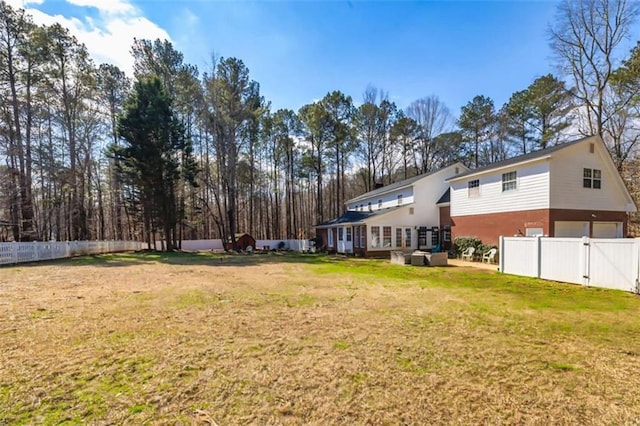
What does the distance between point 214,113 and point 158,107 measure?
4.42 metres

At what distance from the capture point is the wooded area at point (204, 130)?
1889 cm

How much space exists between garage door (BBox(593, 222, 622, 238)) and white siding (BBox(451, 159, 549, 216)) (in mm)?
3918

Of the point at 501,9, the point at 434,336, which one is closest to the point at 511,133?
the point at 501,9

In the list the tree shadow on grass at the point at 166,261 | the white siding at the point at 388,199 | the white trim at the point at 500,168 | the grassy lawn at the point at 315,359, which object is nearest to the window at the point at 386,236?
the white siding at the point at 388,199

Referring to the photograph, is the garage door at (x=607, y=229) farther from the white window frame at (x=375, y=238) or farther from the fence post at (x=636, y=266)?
the white window frame at (x=375, y=238)

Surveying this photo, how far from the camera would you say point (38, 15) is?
19.3 meters

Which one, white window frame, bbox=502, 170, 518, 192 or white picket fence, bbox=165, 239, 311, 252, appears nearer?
white window frame, bbox=502, 170, 518, 192

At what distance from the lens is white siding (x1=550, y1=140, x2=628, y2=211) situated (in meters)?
13.6

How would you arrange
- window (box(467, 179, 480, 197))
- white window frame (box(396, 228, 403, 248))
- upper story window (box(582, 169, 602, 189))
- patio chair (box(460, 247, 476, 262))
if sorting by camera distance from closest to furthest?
upper story window (box(582, 169, 602, 189))
patio chair (box(460, 247, 476, 262))
window (box(467, 179, 480, 197))
white window frame (box(396, 228, 403, 248))

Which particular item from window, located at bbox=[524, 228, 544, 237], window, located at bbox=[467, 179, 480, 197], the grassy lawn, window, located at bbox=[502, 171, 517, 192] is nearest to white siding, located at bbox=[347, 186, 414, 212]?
window, located at bbox=[467, 179, 480, 197]

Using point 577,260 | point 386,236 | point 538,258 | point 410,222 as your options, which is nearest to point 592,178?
point 538,258

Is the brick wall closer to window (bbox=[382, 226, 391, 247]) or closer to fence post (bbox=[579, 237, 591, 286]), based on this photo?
window (bbox=[382, 226, 391, 247])

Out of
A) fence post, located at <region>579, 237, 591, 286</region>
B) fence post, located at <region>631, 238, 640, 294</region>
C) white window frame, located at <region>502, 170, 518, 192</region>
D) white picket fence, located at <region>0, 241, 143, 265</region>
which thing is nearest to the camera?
fence post, located at <region>631, 238, 640, 294</region>

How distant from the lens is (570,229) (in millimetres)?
14086
